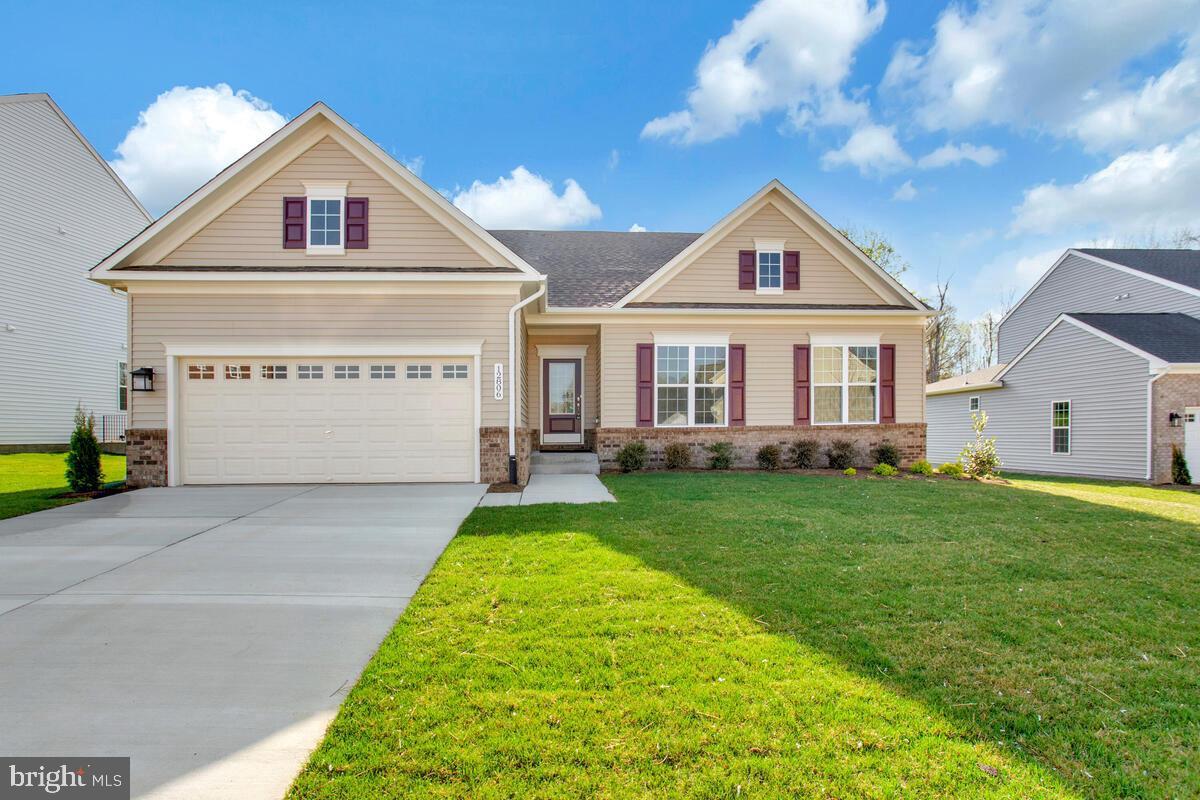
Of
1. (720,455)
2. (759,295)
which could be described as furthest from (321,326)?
(759,295)

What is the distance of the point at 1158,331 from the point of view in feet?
51.8

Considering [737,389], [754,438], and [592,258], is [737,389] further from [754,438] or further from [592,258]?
[592,258]

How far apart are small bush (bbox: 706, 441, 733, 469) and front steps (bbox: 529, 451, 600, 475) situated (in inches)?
106

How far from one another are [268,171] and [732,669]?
1146 centimetres

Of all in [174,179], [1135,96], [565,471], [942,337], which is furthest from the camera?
[942,337]

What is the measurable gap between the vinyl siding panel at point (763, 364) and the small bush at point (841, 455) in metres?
1.23

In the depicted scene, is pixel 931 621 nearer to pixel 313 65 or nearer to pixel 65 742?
pixel 65 742

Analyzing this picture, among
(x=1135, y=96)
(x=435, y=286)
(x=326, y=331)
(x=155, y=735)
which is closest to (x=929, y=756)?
(x=155, y=735)

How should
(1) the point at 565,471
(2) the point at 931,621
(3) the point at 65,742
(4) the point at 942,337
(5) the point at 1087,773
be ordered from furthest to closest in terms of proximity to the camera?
(4) the point at 942,337, (1) the point at 565,471, (2) the point at 931,621, (3) the point at 65,742, (5) the point at 1087,773

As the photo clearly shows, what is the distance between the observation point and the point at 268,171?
10.1 m

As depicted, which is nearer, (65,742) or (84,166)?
(65,742)

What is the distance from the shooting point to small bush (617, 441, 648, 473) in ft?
40.9

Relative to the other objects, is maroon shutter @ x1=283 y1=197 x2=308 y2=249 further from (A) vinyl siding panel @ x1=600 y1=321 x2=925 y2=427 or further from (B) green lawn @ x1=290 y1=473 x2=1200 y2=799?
(B) green lawn @ x1=290 y1=473 x2=1200 y2=799

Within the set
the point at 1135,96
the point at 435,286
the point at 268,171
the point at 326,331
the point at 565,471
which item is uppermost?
the point at 1135,96
